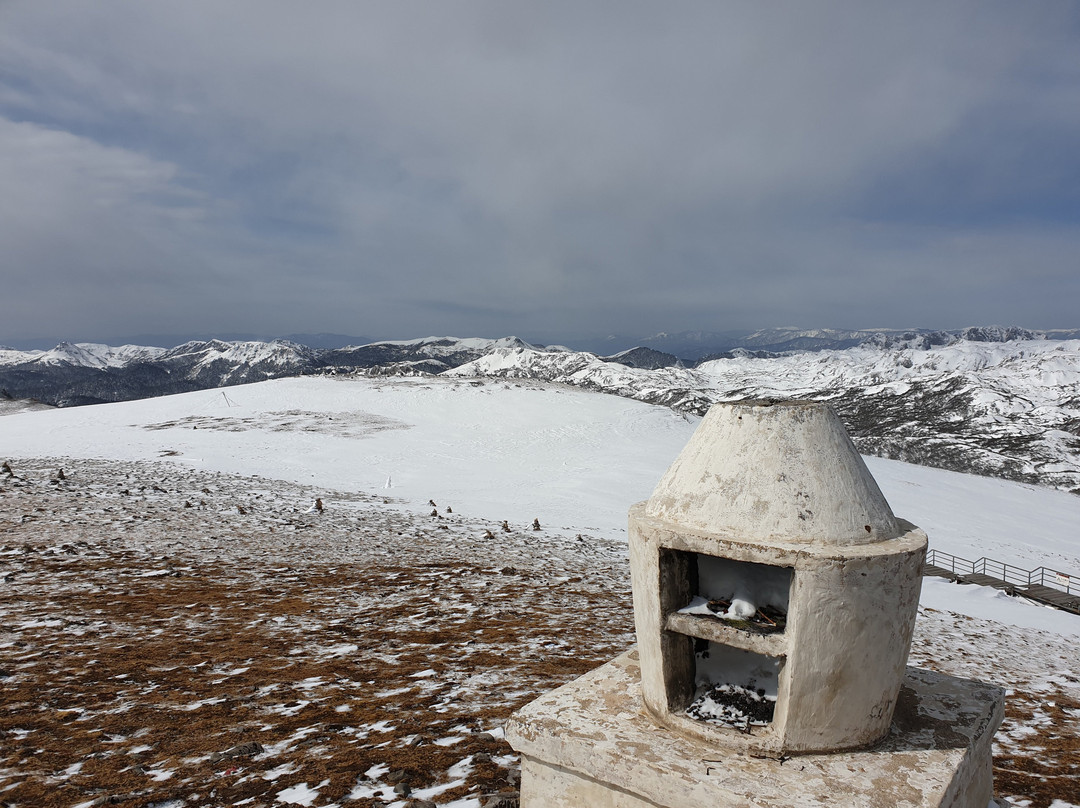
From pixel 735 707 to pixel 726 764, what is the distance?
1.82 ft

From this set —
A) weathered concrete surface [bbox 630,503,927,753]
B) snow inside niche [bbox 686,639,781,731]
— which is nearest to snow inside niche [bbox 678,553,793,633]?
weathered concrete surface [bbox 630,503,927,753]

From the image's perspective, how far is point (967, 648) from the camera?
10.6 metres

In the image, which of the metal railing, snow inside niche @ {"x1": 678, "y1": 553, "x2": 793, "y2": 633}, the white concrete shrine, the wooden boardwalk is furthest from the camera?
the metal railing

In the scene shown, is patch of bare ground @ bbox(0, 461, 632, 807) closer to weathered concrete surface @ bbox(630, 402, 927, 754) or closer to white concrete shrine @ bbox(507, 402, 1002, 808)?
white concrete shrine @ bbox(507, 402, 1002, 808)

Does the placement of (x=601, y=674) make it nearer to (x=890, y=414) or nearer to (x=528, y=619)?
(x=528, y=619)

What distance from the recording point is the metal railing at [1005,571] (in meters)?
20.3

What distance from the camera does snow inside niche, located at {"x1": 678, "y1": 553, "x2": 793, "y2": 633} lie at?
4.03m

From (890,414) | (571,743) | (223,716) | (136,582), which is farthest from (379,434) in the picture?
(890,414)

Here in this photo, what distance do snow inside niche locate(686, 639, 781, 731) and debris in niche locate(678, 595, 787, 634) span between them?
33 centimetres

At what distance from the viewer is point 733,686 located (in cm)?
437

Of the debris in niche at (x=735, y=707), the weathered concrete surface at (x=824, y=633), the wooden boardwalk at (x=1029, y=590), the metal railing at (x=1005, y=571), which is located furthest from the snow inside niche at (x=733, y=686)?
the metal railing at (x=1005, y=571)

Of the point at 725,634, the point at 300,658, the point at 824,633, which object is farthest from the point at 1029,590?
the point at 300,658

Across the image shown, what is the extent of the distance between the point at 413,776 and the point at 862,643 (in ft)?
12.5

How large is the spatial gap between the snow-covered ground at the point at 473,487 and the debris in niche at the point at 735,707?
9.32 ft
